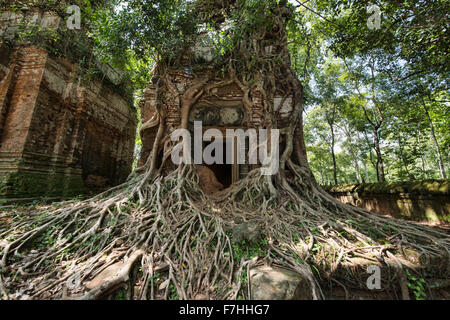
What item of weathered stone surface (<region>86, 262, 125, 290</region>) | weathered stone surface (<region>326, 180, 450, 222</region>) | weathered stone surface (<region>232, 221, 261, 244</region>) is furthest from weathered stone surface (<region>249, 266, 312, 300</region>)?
weathered stone surface (<region>326, 180, 450, 222</region>)

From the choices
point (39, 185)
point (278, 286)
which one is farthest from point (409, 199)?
point (39, 185)

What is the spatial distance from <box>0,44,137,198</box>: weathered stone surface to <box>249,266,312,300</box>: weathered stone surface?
5906 millimetres

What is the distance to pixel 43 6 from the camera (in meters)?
5.54

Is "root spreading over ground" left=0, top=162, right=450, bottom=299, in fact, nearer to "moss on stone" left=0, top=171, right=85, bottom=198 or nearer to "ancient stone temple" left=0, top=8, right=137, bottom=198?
"moss on stone" left=0, top=171, right=85, bottom=198

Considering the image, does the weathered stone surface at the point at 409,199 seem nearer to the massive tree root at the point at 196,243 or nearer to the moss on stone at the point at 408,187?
the moss on stone at the point at 408,187

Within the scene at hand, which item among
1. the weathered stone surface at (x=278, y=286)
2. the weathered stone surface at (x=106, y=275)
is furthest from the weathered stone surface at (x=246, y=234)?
the weathered stone surface at (x=106, y=275)

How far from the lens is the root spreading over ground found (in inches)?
79.0

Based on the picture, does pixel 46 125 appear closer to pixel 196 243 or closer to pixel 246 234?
pixel 196 243

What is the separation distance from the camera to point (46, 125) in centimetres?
525

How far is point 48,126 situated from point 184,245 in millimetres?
5762

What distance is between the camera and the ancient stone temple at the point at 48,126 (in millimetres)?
4660
